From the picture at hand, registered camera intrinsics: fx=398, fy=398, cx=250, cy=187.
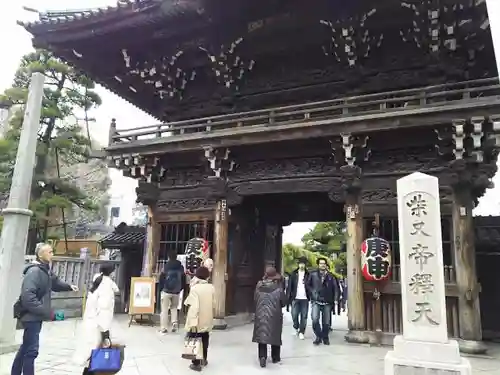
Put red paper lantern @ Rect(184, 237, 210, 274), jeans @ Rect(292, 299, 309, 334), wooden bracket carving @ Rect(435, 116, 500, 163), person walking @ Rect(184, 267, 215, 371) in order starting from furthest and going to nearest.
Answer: red paper lantern @ Rect(184, 237, 210, 274), jeans @ Rect(292, 299, 309, 334), wooden bracket carving @ Rect(435, 116, 500, 163), person walking @ Rect(184, 267, 215, 371)

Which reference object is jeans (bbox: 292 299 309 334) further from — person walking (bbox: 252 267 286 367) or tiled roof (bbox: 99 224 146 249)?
tiled roof (bbox: 99 224 146 249)

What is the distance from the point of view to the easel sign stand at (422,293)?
16.3 ft

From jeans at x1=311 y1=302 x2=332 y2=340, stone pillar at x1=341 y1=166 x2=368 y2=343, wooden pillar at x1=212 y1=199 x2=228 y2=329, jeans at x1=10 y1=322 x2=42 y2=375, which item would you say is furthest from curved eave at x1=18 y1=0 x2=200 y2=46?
jeans at x1=10 y1=322 x2=42 y2=375

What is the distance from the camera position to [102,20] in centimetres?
1027

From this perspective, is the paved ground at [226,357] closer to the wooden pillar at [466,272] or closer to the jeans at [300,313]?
the jeans at [300,313]

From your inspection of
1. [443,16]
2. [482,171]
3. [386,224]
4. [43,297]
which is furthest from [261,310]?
[443,16]

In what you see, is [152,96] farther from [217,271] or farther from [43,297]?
[43,297]

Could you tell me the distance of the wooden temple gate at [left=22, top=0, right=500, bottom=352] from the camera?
27.4 ft

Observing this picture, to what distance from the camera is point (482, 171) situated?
328 inches

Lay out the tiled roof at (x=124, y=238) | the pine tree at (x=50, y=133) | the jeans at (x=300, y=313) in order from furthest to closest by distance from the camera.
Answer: the pine tree at (x=50, y=133), the tiled roof at (x=124, y=238), the jeans at (x=300, y=313)

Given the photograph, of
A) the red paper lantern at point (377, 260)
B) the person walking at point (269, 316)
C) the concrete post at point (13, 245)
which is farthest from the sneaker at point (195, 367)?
the red paper lantern at point (377, 260)

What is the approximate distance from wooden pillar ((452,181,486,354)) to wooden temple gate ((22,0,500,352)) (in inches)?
1.1

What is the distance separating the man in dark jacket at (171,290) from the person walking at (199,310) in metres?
3.67

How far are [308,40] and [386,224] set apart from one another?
4.98 m
